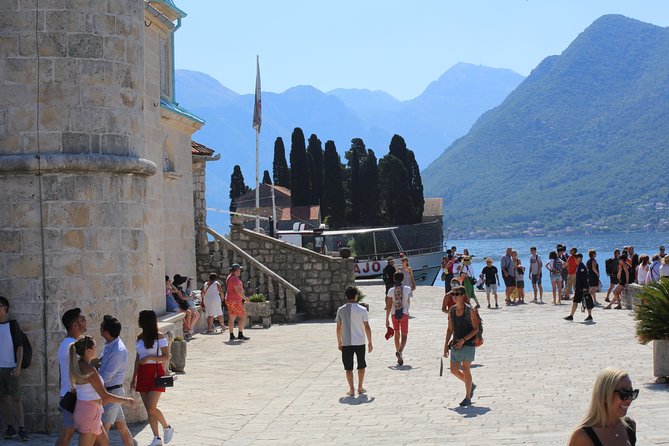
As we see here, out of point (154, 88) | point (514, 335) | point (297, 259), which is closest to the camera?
point (154, 88)

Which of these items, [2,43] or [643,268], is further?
[643,268]

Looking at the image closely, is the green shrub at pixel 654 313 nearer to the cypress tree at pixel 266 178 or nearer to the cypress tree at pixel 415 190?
the cypress tree at pixel 415 190

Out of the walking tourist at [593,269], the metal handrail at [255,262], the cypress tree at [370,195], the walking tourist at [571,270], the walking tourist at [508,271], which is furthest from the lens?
the cypress tree at [370,195]

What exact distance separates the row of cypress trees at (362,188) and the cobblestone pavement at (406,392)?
62.6 m

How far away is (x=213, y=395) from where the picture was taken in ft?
45.9

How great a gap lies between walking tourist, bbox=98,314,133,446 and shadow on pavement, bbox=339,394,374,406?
3935 millimetres

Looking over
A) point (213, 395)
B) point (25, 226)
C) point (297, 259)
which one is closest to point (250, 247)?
point (297, 259)

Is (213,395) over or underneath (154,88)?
underneath

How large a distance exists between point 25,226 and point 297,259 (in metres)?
16.5

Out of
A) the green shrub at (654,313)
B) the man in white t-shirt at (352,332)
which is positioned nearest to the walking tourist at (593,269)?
the green shrub at (654,313)

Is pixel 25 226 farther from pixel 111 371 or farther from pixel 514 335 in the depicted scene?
pixel 514 335

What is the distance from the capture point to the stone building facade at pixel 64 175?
1109cm

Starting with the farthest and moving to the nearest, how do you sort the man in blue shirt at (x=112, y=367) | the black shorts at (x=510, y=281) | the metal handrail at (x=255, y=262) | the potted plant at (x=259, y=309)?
the black shorts at (x=510, y=281) → the metal handrail at (x=255, y=262) → the potted plant at (x=259, y=309) → the man in blue shirt at (x=112, y=367)

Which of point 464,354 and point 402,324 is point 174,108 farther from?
point 464,354
